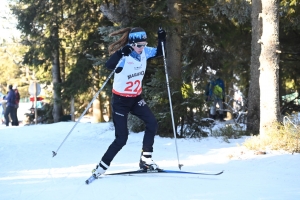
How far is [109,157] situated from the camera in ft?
19.9

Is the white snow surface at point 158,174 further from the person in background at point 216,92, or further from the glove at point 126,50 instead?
the person in background at point 216,92

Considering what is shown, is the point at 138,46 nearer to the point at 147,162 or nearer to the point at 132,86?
the point at 132,86

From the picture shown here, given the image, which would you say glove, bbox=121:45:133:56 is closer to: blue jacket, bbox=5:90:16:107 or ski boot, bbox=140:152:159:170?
ski boot, bbox=140:152:159:170

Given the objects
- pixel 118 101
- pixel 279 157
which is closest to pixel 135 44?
pixel 118 101

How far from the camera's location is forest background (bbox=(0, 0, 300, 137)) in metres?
8.79

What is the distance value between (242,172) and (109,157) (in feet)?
6.37

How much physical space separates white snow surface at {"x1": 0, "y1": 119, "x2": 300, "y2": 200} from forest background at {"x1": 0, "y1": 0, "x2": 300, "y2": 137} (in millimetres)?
1158

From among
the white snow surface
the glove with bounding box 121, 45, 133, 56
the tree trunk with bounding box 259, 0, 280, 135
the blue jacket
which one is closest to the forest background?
the tree trunk with bounding box 259, 0, 280, 135

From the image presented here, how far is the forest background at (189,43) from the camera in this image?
8.79m

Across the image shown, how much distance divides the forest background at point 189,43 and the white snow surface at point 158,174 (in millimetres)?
1158

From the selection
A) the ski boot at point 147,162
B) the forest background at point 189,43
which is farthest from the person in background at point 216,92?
the ski boot at point 147,162

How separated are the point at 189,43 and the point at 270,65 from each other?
5.64 meters

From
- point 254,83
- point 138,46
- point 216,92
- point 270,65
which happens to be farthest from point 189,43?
point 138,46

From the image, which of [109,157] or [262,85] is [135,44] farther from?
[262,85]
